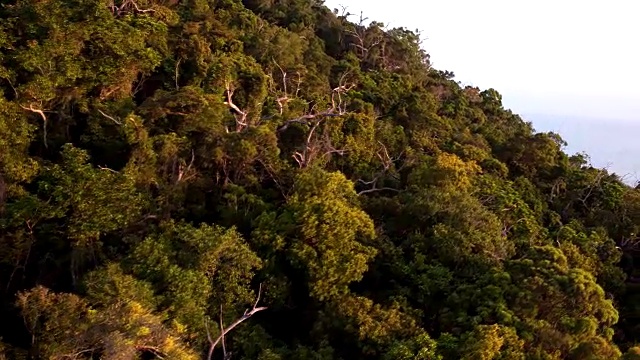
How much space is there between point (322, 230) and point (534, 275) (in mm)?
4584

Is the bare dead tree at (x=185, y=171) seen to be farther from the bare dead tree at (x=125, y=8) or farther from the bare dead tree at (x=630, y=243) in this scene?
the bare dead tree at (x=630, y=243)

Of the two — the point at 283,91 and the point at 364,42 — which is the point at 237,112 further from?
the point at 364,42

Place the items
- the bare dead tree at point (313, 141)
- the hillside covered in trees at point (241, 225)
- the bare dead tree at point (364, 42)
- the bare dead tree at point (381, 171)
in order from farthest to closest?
the bare dead tree at point (364, 42), the bare dead tree at point (381, 171), the bare dead tree at point (313, 141), the hillside covered in trees at point (241, 225)

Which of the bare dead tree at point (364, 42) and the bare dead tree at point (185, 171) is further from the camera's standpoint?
the bare dead tree at point (364, 42)

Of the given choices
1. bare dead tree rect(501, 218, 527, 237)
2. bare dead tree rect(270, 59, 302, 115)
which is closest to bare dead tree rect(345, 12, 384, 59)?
bare dead tree rect(270, 59, 302, 115)

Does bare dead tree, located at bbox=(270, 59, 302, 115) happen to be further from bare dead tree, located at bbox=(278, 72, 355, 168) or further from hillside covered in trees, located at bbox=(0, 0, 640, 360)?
bare dead tree, located at bbox=(278, 72, 355, 168)

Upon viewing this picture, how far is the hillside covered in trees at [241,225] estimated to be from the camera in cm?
1101

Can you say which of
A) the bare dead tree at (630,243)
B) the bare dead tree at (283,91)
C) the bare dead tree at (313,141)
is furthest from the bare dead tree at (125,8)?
the bare dead tree at (630,243)

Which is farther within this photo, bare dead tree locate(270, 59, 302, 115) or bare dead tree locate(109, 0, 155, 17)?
bare dead tree locate(270, 59, 302, 115)

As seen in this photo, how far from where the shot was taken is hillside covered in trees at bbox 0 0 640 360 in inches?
433

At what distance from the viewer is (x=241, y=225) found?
1383 centimetres

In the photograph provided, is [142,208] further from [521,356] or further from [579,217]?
[579,217]

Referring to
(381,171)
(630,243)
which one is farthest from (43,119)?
(630,243)

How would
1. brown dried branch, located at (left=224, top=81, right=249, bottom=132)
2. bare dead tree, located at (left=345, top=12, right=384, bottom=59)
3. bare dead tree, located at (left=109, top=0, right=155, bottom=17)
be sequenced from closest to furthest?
brown dried branch, located at (left=224, top=81, right=249, bottom=132) < bare dead tree, located at (left=109, top=0, right=155, bottom=17) < bare dead tree, located at (left=345, top=12, right=384, bottom=59)
